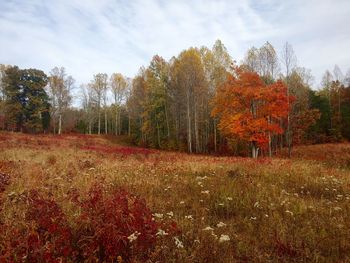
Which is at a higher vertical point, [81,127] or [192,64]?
[192,64]

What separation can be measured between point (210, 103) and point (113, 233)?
27.6 metres

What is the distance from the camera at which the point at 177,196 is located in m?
8.56

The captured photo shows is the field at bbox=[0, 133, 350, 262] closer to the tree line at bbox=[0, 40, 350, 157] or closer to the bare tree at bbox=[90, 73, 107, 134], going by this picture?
the tree line at bbox=[0, 40, 350, 157]

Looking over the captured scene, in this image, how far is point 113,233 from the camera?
4.51m

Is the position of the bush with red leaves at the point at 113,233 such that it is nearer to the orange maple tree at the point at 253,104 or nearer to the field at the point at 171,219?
the field at the point at 171,219

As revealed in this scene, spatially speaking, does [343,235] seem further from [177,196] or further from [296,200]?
[177,196]

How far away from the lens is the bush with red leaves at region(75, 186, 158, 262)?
4.50 m

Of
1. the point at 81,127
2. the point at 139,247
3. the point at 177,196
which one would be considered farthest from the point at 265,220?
the point at 81,127

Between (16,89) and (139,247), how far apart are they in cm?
4934

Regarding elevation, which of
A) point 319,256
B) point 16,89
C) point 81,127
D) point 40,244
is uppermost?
point 16,89

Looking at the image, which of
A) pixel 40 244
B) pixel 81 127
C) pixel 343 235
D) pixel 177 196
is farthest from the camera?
pixel 81 127

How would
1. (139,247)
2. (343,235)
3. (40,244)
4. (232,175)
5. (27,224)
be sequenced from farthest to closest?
(232,175) → (343,235) → (27,224) → (139,247) → (40,244)

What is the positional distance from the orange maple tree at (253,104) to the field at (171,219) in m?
12.7

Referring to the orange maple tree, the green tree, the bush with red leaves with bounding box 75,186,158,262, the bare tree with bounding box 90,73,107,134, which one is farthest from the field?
the bare tree with bounding box 90,73,107,134
